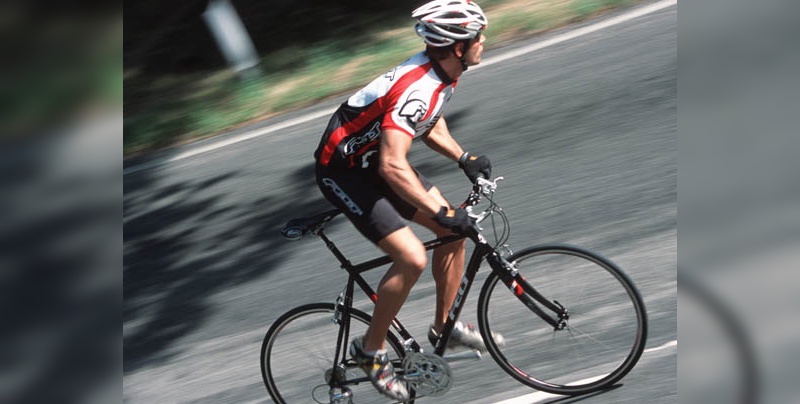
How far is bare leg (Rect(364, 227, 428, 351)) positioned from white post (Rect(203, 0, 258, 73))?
2.02 meters

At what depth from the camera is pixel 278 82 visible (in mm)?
6082

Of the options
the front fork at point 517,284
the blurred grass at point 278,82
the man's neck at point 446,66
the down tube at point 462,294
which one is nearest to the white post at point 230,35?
the blurred grass at point 278,82

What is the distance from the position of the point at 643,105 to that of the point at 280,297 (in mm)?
2229

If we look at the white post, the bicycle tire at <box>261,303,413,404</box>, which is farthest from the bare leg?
the white post

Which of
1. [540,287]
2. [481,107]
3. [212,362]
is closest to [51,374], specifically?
[212,362]

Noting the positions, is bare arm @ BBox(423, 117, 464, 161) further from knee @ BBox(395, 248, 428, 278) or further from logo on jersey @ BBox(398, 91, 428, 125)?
knee @ BBox(395, 248, 428, 278)

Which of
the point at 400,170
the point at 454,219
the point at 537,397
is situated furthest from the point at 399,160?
the point at 537,397

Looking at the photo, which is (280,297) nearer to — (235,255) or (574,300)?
(235,255)

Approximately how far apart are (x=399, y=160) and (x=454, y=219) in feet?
→ 1.14

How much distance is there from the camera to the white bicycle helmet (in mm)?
4492

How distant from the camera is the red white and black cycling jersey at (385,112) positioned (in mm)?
4430

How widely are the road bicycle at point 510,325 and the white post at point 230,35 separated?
1.62 meters

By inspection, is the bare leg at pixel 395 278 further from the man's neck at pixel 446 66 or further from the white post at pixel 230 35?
the white post at pixel 230 35

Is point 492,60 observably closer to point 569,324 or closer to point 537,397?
point 569,324
